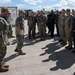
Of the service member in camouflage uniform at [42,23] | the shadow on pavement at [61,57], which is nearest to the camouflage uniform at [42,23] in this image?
the service member in camouflage uniform at [42,23]

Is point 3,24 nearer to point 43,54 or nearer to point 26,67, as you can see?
point 26,67

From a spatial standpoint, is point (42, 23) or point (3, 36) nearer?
point (3, 36)

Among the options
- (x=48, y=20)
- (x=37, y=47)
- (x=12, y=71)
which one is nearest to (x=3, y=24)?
(x=12, y=71)

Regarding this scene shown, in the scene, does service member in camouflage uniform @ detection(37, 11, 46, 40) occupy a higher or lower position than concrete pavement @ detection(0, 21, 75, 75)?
higher

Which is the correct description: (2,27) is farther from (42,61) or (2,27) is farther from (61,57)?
(61,57)

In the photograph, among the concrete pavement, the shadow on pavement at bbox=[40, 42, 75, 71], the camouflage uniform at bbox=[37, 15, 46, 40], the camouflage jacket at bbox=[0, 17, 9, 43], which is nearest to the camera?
the camouflage jacket at bbox=[0, 17, 9, 43]

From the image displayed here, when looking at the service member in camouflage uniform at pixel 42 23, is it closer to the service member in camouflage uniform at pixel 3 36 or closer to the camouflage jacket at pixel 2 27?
the service member in camouflage uniform at pixel 3 36

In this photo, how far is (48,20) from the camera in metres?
16.3

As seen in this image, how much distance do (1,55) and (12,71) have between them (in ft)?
2.19

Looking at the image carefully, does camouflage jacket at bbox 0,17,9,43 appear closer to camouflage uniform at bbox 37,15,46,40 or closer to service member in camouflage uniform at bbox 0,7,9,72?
service member in camouflage uniform at bbox 0,7,9,72

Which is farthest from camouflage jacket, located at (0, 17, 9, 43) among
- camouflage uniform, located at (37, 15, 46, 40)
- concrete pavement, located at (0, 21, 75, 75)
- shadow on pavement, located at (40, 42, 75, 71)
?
camouflage uniform, located at (37, 15, 46, 40)

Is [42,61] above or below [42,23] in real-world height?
below

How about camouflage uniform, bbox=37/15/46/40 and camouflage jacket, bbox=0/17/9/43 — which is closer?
camouflage jacket, bbox=0/17/9/43

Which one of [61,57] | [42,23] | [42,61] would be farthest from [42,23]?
[42,61]
